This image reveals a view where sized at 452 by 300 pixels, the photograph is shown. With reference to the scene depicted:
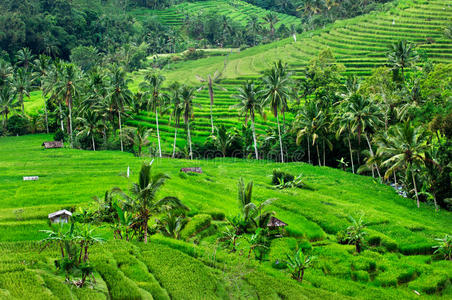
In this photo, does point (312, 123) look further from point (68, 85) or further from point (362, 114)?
point (68, 85)

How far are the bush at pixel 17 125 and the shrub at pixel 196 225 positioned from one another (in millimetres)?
51987

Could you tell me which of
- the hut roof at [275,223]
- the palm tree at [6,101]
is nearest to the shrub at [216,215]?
the hut roof at [275,223]

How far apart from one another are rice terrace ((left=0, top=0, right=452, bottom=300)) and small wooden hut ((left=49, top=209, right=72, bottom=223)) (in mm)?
72

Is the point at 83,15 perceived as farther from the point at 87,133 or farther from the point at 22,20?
the point at 87,133

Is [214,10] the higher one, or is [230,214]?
[214,10]

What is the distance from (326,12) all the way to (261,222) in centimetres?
11774

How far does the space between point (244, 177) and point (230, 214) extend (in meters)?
14.2

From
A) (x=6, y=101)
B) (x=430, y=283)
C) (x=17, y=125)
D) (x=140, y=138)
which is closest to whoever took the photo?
(x=430, y=283)

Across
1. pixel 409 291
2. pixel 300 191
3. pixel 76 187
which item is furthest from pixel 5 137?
pixel 409 291

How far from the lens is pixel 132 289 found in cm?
1862

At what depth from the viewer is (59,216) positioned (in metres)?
26.8

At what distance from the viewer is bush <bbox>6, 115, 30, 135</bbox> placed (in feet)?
231

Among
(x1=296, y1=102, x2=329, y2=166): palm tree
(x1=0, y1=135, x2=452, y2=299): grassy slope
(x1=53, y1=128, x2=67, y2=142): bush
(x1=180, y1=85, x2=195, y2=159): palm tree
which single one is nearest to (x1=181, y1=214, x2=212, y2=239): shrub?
(x1=0, y1=135, x2=452, y2=299): grassy slope

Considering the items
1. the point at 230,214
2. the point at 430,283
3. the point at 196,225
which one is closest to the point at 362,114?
the point at 230,214
